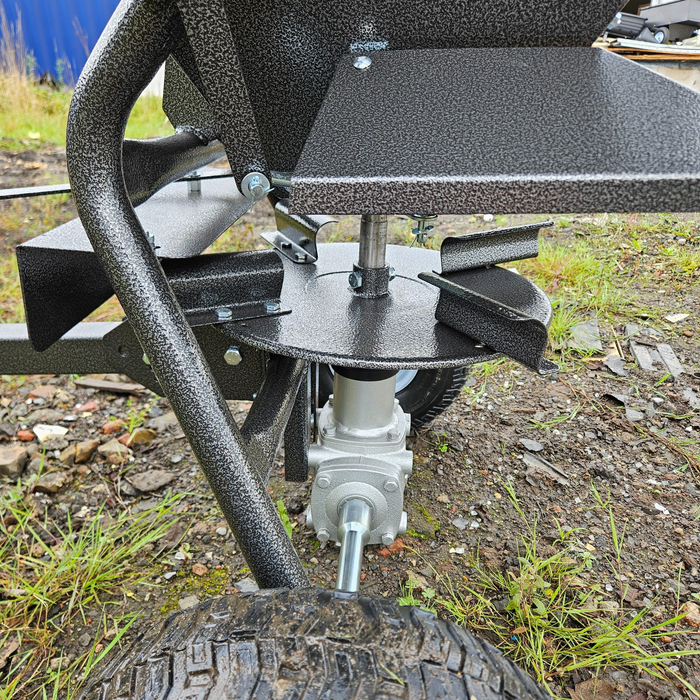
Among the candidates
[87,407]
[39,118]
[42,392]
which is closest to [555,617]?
[87,407]

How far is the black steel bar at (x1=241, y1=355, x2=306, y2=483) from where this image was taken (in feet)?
2.80

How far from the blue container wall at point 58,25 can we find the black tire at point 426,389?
691cm

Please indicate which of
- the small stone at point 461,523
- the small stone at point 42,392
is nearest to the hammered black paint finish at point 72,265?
the small stone at point 461,523

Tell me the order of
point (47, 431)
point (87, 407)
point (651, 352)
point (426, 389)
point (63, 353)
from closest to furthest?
point (63, 353)
point (426, 389)
point (47, 431)
point (87, 407)
point (651, 352)

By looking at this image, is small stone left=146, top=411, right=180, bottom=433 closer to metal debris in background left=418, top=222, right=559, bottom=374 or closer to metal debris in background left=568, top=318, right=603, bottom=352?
metal debris in background left=418, top=222, right=559, bottom=374

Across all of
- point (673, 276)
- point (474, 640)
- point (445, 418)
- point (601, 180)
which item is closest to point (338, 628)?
point (474, 640)

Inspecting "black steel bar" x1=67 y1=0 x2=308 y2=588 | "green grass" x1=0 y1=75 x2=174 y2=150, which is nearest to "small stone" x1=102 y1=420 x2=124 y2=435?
"black steel bar" x1=67 y1=0 x2=308 y2=588

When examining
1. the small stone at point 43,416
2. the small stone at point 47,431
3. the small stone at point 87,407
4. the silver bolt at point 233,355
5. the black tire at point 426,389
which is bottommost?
the small stone at point 87,407

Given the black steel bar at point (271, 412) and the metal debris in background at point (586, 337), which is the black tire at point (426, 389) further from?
the metal debris in background at point (586, 337)

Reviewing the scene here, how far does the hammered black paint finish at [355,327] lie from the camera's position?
0.85 metres

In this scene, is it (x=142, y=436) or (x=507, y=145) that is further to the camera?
(x=142, y=436)

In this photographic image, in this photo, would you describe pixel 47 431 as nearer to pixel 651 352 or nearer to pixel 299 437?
pixel 299 437

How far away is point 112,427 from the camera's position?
6.04 ft

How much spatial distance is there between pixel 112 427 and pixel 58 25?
7.03 m
